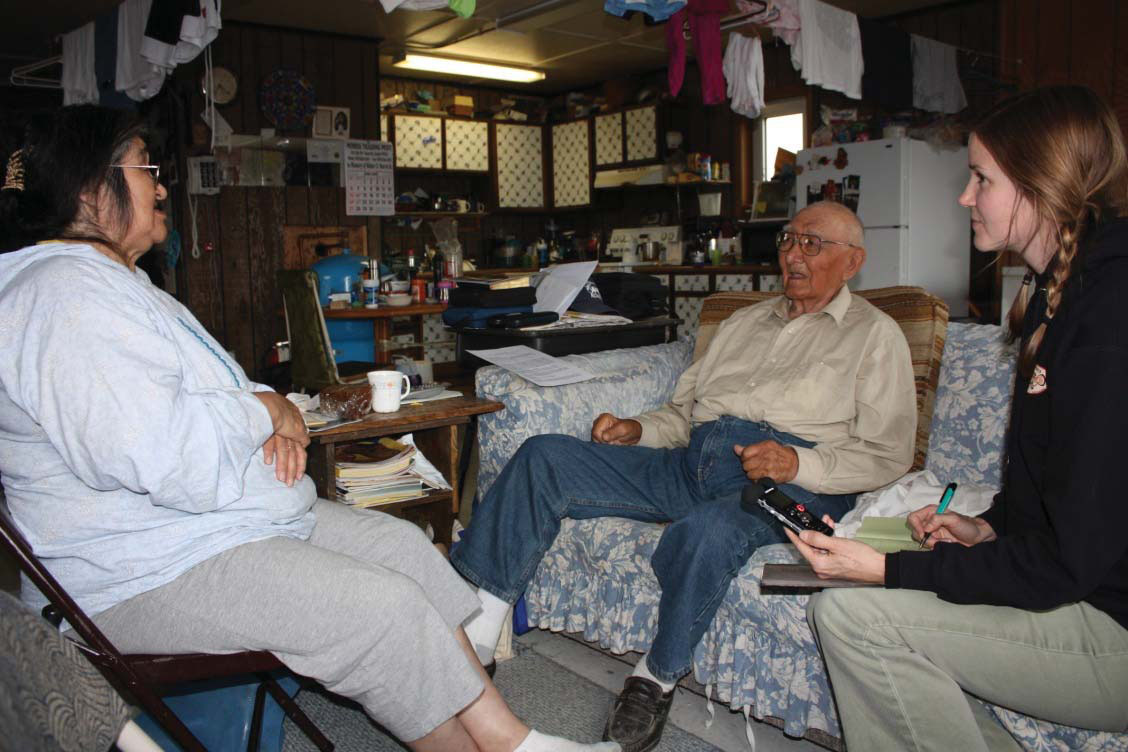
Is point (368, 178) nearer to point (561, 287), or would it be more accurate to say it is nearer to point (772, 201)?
→ point (772, 201)

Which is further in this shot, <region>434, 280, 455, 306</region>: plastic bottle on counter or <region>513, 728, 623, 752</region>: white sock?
<region>434, 280, 455, 306</region>: plastic bottle on counter

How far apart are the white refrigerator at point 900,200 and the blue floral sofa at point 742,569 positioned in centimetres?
317

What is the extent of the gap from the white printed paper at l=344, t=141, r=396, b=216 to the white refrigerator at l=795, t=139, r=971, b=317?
3.01 metres

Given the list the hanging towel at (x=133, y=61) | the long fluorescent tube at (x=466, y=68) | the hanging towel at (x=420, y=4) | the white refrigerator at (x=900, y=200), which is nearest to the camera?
the hanging towel at (x=420, y=4)

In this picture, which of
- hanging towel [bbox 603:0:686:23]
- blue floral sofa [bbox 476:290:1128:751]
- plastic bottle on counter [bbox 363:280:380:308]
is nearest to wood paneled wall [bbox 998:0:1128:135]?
hanging towel [bbox 603:0:686:23]

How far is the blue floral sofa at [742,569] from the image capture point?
5.54ft

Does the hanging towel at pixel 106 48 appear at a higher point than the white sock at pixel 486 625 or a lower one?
higher

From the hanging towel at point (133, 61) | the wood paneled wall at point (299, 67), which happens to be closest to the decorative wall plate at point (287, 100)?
the wood paneled wall at point (299, 67)

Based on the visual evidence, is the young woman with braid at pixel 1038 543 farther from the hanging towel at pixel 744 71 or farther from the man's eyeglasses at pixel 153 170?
the hanging towel at pixel 744 71

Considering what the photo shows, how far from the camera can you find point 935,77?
5285mm

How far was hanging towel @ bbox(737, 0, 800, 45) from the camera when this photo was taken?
4.03 m

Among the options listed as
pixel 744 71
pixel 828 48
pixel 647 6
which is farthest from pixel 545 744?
pixel 828 48

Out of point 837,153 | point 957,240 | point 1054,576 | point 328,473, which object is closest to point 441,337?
point 837,153

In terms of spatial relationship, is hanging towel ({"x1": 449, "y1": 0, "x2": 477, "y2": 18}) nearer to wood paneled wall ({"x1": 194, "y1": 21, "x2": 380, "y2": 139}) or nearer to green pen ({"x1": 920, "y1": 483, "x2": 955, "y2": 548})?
green pen ({"x1": 920, "y1": 483, "x2": 955, "y2": 548})
